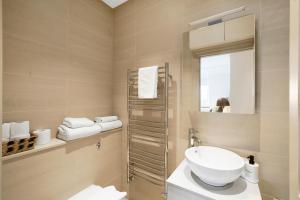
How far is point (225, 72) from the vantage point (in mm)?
1162

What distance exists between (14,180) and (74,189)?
50cm

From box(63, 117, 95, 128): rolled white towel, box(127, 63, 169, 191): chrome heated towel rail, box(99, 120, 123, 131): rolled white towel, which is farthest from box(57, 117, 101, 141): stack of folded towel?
box(127, 63, 169, 191): chrome heated towel rail

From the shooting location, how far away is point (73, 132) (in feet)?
4.03

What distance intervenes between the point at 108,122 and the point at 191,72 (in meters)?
1.04

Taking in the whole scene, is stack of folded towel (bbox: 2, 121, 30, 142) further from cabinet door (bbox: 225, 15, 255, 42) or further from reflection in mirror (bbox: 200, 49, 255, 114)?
cabinet door (bbox: 225, 15, 255, 42)

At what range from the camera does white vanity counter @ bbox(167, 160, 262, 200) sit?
0.79m

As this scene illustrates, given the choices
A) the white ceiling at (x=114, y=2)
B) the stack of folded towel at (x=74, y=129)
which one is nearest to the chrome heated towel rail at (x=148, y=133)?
the stack of folded towel at (x=74, y=129)

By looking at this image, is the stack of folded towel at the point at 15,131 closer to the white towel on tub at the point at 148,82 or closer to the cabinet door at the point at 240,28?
the white towel on tub at the point at 148,82

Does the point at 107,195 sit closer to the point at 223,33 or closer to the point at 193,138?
the point at 193,138

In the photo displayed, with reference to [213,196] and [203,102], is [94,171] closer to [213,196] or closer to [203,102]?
[213,196]

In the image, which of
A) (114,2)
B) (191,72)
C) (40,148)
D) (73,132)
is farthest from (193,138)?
(114,2)

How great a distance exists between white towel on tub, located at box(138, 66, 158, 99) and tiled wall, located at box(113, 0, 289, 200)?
6.6 inches

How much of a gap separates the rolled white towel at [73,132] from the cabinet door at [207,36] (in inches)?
47.8

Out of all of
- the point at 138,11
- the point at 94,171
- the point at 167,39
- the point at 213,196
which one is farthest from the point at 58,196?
the point at 138,11
